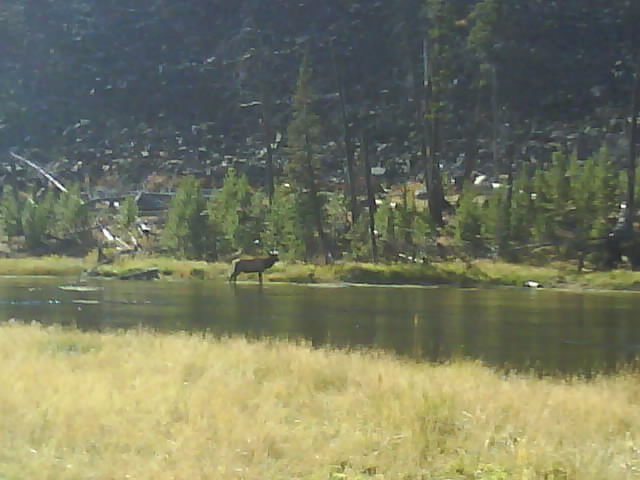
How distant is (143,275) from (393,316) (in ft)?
71.4

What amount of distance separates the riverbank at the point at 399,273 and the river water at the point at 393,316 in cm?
256

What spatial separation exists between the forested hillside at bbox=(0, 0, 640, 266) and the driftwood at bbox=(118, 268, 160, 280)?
9.96 metres

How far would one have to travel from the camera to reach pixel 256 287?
41.9 m

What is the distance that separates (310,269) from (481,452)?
124ft

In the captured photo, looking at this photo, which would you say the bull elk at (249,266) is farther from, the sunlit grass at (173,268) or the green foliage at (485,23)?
the green foliage at (485,23)

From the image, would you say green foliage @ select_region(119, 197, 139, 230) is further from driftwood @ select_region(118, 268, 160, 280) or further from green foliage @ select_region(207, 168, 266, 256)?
driftwood @ select_region(118, 268, 160, 280)

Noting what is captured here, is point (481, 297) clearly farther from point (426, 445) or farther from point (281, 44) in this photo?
point (281, 44)

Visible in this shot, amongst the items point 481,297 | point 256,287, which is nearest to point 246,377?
point 481,297

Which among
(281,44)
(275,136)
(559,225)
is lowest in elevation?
(559,225)

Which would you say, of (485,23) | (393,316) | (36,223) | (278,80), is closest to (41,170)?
(36,223)

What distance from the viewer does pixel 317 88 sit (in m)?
82.7

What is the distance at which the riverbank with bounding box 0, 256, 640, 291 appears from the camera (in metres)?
42.7

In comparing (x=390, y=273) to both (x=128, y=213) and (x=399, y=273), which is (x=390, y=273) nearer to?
(x=399, y=273)

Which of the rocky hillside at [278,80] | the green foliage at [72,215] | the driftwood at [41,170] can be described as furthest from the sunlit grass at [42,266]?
the rocky hillside at [278,80]
